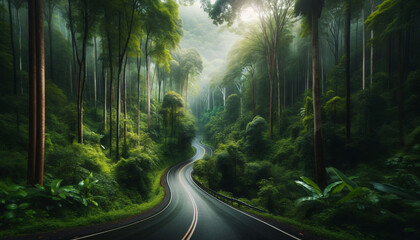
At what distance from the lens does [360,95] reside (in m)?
10.9

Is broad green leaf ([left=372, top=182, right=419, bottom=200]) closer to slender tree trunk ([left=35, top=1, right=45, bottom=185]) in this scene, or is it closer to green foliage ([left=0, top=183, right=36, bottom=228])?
green foliage ([left=0, top=183, right=36, bottom=228])

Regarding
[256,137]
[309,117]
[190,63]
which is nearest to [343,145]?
[309,117]

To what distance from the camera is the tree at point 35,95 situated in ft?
17.0

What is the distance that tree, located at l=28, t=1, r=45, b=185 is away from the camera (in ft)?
17.0

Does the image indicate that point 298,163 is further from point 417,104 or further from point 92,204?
point 92,204

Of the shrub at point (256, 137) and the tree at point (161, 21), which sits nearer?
the tree at point (161, 21)

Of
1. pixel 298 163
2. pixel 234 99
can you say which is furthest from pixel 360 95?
pixel 234 99

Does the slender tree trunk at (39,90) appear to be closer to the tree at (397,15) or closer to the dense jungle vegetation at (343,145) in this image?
the dense jungle vegetation at (343,145)

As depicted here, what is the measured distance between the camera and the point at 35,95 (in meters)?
5.32

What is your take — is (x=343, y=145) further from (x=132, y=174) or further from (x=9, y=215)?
(x=9, y=215)

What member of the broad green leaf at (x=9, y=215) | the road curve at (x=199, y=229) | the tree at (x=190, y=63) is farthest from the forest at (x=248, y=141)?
the tree at (x=190, y=63)

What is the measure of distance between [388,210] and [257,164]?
8035 millimetres

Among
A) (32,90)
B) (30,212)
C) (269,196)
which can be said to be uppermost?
(32,90)

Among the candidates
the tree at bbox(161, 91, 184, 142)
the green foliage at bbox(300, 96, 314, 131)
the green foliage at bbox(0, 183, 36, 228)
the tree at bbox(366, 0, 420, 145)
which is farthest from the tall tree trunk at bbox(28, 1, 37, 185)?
the tree at bbox(161, 91, 184, 142)
